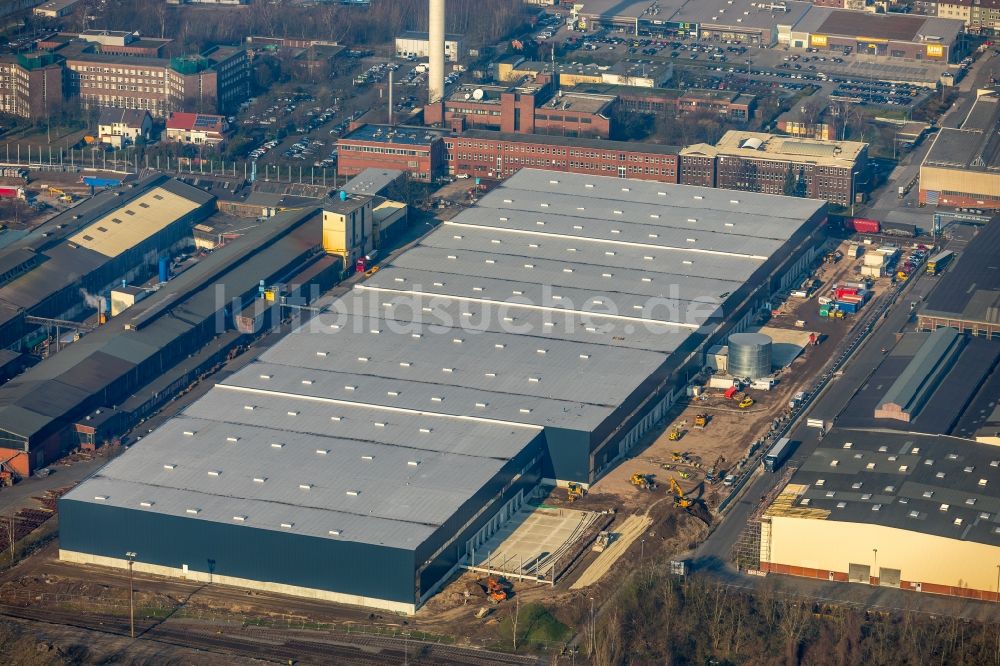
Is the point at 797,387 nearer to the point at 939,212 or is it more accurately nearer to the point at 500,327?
the point at 500,327

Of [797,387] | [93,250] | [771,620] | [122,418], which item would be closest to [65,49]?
[93,250]

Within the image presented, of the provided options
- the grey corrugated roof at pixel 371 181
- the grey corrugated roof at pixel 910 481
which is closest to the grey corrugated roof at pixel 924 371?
the grey corrugated roof at pixel 910 481

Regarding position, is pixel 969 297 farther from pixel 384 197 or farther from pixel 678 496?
pixel 384 197

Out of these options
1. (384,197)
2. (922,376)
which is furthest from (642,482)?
(384,197)

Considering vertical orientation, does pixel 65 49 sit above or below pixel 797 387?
above

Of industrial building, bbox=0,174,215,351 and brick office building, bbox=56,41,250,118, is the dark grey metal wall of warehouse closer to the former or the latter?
industrial building, bbox=0,174,215,351

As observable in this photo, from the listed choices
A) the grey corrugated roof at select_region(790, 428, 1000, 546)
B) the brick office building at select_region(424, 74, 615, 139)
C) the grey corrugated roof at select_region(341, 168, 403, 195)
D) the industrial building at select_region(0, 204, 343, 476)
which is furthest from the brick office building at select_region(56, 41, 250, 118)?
the grey corrugated roof at select_region(790, 428, 1000, 546)
